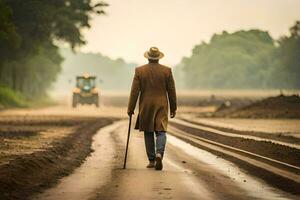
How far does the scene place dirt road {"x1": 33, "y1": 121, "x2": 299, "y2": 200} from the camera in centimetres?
1013

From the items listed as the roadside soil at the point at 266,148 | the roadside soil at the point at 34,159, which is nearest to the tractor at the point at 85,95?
the roadside soil at the point at 34,159

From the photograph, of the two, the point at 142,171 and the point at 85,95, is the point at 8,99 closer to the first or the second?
the point at 85,95

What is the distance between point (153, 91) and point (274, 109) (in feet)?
99.2

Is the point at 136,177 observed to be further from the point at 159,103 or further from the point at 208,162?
the point at 208,162

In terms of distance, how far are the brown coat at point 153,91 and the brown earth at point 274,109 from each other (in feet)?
86.8

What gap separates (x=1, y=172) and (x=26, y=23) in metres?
52.0

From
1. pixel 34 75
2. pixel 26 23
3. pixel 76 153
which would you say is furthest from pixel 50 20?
pixel 76 153

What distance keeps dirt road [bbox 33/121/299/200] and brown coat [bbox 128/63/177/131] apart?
3.36 feet

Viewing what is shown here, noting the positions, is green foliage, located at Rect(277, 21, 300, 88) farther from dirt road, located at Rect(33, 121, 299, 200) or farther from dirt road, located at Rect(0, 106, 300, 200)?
dirt road, located at Rect(33, 121, 299, 200)

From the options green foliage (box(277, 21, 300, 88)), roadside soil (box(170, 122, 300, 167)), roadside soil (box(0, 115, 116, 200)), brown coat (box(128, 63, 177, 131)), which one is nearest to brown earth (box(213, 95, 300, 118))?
roadside soil (box(170, 122, 300, 167))

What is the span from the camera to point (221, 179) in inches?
482

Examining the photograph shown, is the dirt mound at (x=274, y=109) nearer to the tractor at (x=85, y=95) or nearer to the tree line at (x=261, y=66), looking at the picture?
the tractor at (x=85, y=95)

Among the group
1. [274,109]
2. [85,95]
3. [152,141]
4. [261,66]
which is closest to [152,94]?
[152,141]

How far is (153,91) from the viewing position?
563 inches
